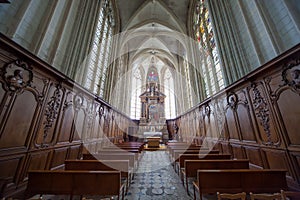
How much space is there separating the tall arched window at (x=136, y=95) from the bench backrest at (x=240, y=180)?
13.6m

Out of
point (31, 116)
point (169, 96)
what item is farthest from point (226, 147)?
point (169, 96)

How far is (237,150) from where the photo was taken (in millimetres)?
3570

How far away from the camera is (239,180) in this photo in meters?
1.86

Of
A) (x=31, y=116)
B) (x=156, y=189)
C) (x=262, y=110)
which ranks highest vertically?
(x=262, y=110)

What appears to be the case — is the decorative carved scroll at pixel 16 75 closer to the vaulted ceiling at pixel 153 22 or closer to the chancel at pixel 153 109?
the vaulted ceiling at pixel 153 22

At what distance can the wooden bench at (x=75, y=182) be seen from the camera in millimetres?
1808

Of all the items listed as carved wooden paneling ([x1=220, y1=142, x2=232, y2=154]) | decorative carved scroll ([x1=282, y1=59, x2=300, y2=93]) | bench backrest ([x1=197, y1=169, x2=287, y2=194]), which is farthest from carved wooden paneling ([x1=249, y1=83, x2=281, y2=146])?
carved wooden paneling ([x1=220, y1=142, x2=232, y2=154])

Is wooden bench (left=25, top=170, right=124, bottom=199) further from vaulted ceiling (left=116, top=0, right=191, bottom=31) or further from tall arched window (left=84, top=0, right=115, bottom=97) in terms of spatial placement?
vaulted ceiling (left=116, top=0, right=191, bottom=31)

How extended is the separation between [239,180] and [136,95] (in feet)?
50.5

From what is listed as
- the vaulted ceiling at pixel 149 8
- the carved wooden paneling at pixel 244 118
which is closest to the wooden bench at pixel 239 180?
the carved wooden paneling at pixel 244 118

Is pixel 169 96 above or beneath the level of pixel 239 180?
above

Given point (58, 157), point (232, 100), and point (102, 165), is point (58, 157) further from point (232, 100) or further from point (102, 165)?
point (232, 100)

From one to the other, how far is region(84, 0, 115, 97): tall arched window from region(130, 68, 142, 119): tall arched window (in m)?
8.13

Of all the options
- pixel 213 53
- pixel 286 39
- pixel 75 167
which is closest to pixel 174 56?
pixel 213 53
